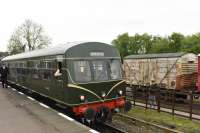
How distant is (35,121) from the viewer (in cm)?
1145

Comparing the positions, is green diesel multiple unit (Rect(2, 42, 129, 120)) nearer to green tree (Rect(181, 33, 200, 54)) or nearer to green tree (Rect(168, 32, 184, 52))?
green tree (Rect(181, 33, 200, 54))

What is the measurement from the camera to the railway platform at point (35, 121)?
33.0 feet

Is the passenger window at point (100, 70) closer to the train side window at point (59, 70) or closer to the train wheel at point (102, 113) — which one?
the train wheel at point (102, 113)

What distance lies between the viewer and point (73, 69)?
11.9 metres

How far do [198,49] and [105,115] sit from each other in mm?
68183

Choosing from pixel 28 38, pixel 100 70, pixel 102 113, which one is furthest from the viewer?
pixel 28 38

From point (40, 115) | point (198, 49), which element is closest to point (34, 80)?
point (40, 115)

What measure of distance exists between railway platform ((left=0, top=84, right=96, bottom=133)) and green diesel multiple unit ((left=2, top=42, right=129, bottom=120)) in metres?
0.71

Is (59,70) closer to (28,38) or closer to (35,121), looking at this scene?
(35,121)

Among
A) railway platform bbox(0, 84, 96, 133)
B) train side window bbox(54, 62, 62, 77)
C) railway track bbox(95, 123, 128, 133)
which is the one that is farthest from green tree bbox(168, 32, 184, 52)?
train side window bbox(54, 62, 62, 77)

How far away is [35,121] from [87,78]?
234 centimetres

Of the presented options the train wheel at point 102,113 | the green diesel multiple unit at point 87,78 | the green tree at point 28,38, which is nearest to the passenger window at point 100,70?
the green diesel multiple unit at point 87,78

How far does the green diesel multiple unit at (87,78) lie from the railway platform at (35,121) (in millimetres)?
713

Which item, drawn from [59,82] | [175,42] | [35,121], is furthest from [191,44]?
[35,121]
